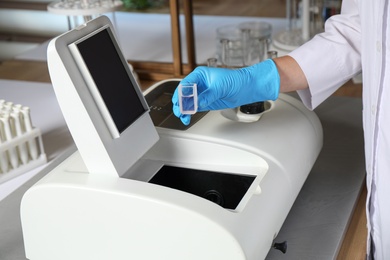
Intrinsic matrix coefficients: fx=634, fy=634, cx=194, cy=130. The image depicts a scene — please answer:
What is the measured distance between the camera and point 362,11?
113 centimetres

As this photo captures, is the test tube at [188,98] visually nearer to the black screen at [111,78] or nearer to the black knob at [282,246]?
the black screen at [111,78]

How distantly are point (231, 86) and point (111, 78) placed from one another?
0.74 feet

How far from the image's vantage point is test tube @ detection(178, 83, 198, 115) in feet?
3.40

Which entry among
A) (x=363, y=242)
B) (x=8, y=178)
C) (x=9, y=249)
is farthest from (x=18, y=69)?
(x=363, y=242)

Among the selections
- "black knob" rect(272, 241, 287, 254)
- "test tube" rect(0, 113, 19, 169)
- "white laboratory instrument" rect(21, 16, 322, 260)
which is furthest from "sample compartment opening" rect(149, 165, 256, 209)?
"test tube" rect(0, 113, 19, 169)

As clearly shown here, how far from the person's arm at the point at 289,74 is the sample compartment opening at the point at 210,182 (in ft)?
0.73

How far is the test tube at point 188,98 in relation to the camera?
40.8 inches

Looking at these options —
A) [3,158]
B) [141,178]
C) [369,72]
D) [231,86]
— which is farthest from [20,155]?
[369,72]

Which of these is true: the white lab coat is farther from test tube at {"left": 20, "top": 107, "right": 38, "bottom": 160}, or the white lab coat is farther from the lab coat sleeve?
test tube at {"left": 20, "top": 107, "right": 38, "bottom": 160}

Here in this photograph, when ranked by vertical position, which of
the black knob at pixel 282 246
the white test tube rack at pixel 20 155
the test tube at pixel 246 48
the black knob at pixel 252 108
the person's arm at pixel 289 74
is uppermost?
the person's arm at pixel 289 74

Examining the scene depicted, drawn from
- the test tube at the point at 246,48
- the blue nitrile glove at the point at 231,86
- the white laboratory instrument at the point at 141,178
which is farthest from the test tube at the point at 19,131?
the test tube at the point at 246,48

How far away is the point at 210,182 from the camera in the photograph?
113cm

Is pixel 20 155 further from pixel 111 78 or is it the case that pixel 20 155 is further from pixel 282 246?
pixel 282 246

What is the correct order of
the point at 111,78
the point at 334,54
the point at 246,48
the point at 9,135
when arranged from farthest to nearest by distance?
the point at 246,48 → the point at 9,135 → the point at 334,54 → the point at 111,78
